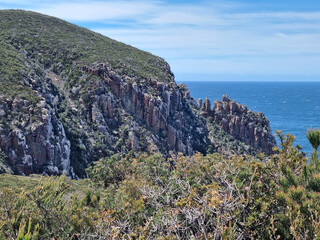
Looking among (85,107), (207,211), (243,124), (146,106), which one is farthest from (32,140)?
(243,124)

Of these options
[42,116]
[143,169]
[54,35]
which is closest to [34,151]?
[42,116]

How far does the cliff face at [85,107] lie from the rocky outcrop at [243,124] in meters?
0.23

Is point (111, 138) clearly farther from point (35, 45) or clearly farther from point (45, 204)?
point (45, 204)

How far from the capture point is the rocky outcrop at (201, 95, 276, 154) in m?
67.4

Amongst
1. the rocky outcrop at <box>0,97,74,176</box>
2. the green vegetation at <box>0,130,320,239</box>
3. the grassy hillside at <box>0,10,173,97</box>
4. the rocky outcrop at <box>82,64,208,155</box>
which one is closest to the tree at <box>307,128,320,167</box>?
the green vegetation at <box>0,130,320,239</box>

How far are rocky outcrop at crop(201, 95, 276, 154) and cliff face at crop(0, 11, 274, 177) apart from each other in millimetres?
232

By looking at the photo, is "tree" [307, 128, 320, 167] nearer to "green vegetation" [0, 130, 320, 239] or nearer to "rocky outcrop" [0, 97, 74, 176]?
"green vegetation" [0, 130, 320, 239]

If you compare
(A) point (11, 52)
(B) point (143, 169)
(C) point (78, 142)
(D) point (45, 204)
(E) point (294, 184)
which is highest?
(A) point (11, 52)

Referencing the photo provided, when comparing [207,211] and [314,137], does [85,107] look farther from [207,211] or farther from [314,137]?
[314,137]

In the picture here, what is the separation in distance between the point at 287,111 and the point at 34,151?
136841mm

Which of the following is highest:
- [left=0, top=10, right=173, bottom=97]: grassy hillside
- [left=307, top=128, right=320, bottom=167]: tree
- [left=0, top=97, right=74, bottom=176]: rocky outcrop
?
[left=0, top=10, right=173, bottom=97]: grassy hillside

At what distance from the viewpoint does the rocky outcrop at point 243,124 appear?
67438mm

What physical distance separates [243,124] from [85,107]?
3749cm

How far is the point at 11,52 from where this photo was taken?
50250 millimetres
